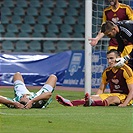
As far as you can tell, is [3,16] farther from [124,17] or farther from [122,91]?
[122,91]

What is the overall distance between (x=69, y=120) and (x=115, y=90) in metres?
2.94

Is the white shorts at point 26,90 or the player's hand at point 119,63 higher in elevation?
the player's hand at point 119,63

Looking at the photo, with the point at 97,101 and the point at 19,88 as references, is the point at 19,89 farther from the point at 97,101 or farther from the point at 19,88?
the point at 97,101

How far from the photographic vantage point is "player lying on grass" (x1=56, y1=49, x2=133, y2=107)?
10305 mm

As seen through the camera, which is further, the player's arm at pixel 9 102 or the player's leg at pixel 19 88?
the player's leg at pixel 19 88

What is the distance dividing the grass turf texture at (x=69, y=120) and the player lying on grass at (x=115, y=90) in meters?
0.45

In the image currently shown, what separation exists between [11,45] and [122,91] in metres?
9.73

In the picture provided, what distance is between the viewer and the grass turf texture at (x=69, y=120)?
22.3 feet

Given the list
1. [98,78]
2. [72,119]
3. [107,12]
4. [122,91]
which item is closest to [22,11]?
[98,78]

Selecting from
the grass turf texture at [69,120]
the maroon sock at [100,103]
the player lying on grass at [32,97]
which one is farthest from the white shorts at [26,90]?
the maroon sock at [100,103]

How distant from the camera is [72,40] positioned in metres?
19.5

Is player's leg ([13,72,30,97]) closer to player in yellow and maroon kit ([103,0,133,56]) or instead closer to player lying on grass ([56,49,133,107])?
player lying on grass ([56,49,133,107])

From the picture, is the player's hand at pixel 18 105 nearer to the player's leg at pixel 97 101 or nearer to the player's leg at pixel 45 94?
the player's leg at pixel 45 94

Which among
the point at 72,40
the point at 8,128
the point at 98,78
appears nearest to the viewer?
the point at 8,128
